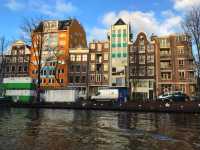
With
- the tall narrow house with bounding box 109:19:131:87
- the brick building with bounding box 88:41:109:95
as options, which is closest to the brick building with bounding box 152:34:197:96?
the tall narrow house with bounding box 109:19:131:87

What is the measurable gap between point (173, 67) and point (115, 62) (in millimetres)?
17570

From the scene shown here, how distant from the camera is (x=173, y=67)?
97312mm

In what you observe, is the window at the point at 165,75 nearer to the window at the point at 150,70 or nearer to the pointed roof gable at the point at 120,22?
the window at the point at 150,70

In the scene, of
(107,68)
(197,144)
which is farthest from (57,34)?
(197,144)

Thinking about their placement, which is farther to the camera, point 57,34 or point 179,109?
point 57,34

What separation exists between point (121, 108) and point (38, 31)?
31130 millimetres

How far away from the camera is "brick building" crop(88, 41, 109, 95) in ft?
340

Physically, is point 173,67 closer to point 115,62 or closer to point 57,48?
point 115,62

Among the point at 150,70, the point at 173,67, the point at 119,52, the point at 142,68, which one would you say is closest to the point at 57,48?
the point at 119,52

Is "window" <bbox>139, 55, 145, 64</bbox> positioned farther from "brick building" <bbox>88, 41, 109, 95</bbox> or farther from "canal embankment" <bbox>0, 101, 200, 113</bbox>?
"canal embankment" <bbox>0, 101, 200, 113</bbox>

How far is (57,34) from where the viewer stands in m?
114

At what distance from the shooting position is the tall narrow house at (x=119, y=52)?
101537 mm

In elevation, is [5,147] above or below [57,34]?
below

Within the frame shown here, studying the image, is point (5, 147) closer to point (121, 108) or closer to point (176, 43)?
point (121, 108)
